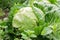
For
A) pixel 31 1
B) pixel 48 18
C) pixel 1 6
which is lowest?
pixel 48 18

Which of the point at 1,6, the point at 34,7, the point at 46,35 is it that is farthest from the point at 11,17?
the point at 1,6

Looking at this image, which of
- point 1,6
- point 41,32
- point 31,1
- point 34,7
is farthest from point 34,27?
point 1,6

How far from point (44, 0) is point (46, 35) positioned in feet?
1.66

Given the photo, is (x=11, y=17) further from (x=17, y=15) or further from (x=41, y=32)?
(x=41, y=32)

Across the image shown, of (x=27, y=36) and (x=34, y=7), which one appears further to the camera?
(x=34, y=7)

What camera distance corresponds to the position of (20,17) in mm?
1803

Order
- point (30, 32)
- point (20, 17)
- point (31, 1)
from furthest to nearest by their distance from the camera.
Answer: point (31, 1), point (20, 17), point (30, 32)

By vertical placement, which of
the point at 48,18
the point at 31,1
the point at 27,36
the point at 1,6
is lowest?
the point at 27,36

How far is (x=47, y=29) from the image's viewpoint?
1.70 m

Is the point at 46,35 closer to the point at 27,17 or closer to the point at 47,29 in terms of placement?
the point at 47,29

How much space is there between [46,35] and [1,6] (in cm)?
130

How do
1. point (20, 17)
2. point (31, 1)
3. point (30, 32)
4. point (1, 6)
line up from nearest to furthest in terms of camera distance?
point (30, 32), point (20, 17), point (31, 1), point (1, 6)

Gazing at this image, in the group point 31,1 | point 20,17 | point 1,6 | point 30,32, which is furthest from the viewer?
point 1,6

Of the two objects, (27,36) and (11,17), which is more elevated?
(11,17)
